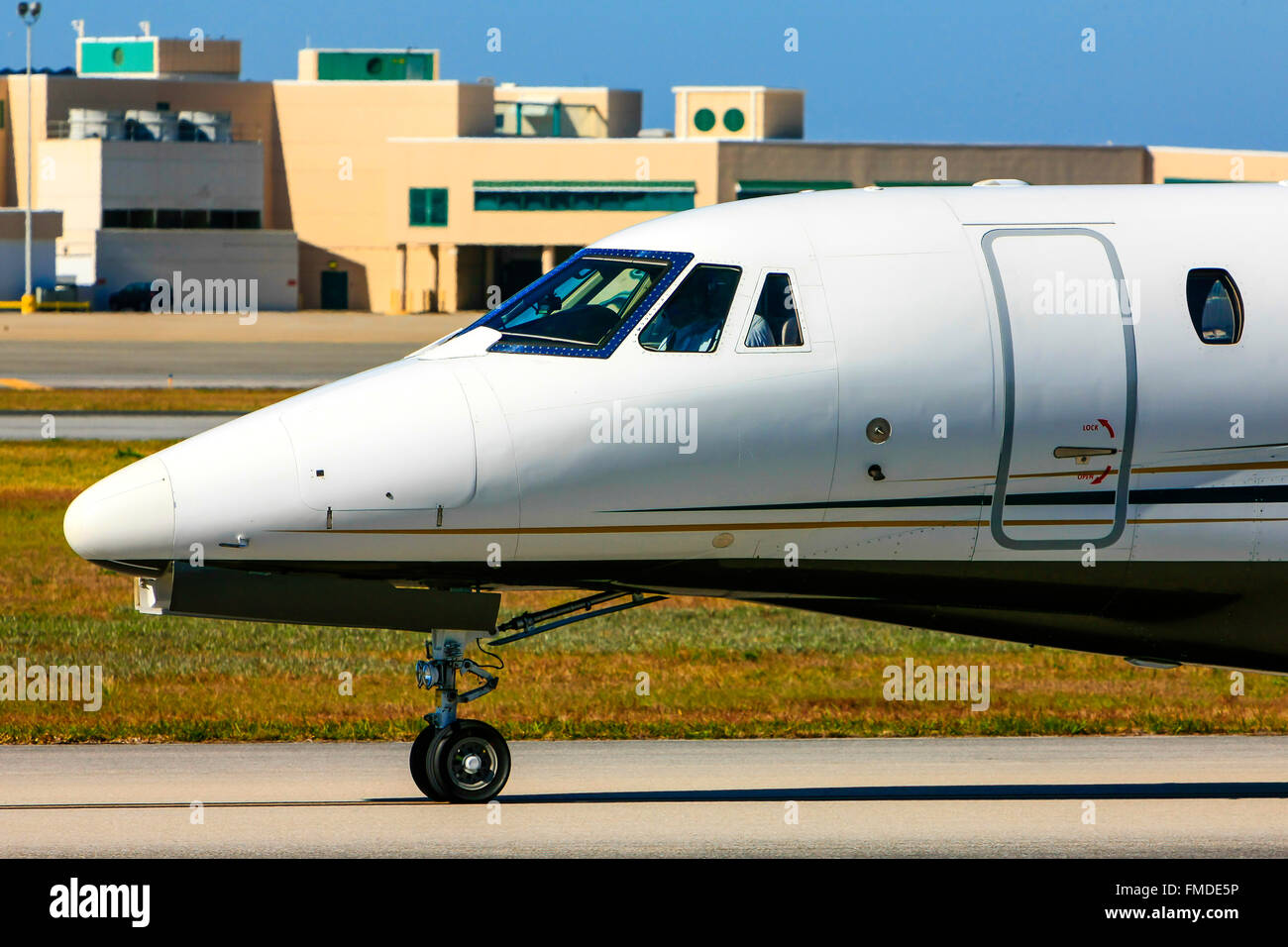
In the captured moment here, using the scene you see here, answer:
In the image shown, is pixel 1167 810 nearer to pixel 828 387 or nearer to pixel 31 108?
pixel 828 387

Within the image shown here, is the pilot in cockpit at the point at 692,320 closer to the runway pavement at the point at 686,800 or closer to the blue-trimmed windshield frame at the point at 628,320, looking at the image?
the blue-trimmed windshield frame at the point at 628,320

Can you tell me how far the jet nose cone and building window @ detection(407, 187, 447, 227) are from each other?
111906mm

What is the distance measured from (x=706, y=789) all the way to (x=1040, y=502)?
337cm

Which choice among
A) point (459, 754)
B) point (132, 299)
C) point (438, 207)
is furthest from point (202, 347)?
point (459, 754)

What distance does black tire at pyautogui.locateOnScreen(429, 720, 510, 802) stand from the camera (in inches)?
468

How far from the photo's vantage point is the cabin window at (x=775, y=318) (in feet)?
37.0

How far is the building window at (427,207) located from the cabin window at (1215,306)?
111 meters

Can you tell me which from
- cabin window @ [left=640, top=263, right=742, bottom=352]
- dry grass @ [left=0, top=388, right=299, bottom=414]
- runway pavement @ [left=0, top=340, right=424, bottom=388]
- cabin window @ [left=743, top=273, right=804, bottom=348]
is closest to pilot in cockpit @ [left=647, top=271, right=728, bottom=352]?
cabin window @ [left=640, top=263, right=742, bottom=352]

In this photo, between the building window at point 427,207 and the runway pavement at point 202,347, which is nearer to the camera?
the runway pavement at point 202,347

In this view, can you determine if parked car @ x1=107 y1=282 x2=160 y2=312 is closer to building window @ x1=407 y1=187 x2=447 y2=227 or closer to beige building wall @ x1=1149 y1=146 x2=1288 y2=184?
building window @ x1=407 y1=187 x2=447 y2=227

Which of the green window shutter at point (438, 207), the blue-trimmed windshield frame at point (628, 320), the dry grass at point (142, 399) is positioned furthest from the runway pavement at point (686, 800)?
the green window shutter at point (438, 207)

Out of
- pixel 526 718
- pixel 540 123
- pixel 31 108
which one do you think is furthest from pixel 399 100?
pixel 526 718
